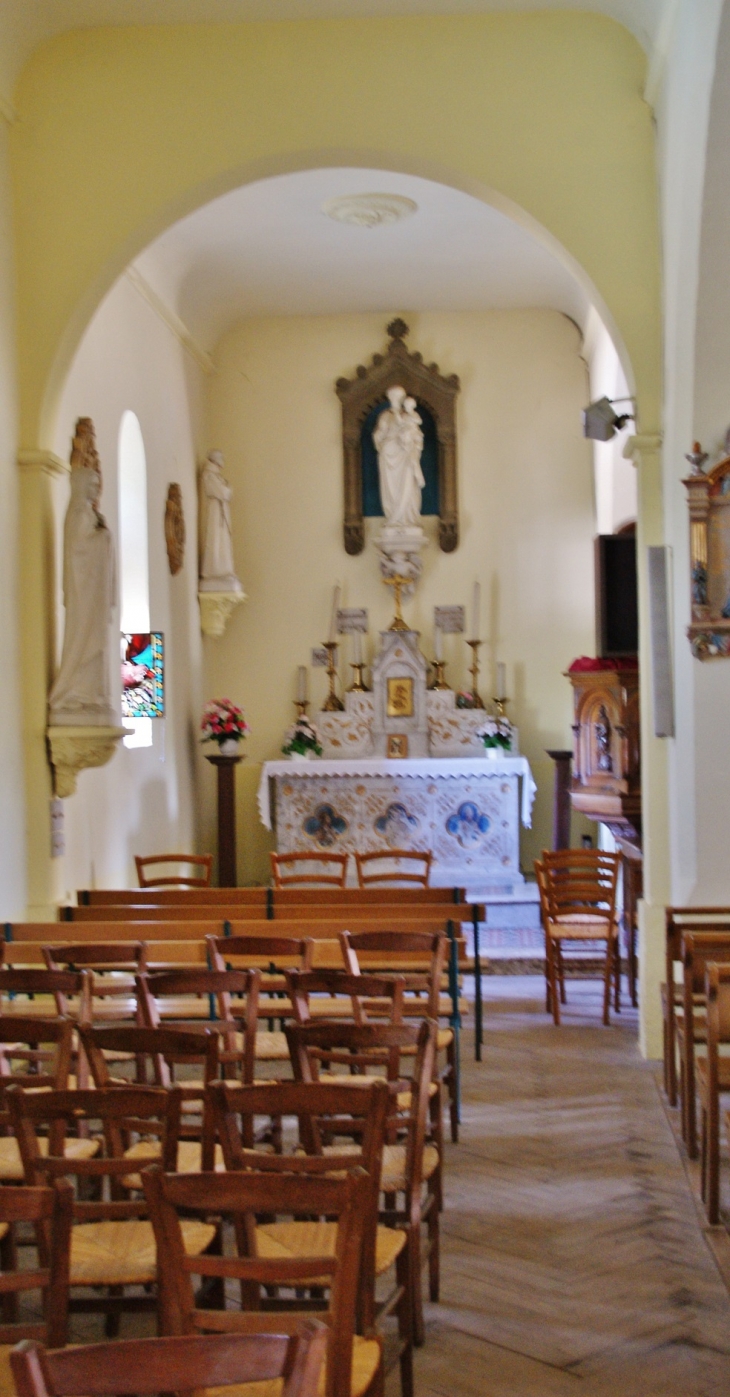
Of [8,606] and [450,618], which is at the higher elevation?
[450,618]

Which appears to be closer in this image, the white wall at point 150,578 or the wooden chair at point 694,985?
the wooden chair at point 694,985

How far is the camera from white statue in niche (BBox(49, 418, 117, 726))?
7.11 meters

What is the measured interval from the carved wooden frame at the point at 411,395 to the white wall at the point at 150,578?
143 centimetres

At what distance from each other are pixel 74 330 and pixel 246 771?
19.8 ft

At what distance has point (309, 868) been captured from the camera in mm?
11703

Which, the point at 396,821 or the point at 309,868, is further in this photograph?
the point at 309,868

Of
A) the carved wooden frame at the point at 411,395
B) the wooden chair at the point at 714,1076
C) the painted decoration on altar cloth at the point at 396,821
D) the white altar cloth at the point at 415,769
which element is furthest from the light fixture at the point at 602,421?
the carved wooden frame at the point at 411,395

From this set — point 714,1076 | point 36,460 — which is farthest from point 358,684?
point 714,1076

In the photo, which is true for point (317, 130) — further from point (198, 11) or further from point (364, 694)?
point (364, 694)

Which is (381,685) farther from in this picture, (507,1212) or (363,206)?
(507,1212)

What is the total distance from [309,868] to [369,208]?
534 cm

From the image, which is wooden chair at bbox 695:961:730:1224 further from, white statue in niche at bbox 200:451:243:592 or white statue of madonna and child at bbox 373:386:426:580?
white statue of madonna and child at bbox 373:386:426:580

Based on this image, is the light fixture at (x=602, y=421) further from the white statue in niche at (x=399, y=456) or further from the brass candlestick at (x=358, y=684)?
the brass candlestick at (x=358, y=684)

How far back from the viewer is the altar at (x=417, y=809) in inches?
452
